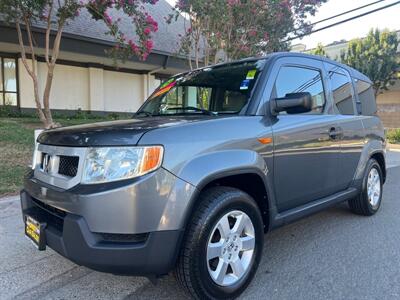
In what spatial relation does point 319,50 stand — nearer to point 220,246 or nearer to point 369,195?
point 369,195

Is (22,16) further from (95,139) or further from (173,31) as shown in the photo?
(173,31)

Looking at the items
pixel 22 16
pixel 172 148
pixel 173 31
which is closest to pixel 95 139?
pixel 172 148

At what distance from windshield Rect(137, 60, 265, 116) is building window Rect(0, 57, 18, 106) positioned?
12.6m

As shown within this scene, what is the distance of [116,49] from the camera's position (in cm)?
927

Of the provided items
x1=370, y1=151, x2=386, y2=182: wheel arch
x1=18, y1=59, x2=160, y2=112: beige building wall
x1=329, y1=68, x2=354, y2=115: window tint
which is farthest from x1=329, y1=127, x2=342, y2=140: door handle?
x1=18, y1=59, x2=160, y2=112: beige building wall

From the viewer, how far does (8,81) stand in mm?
14898

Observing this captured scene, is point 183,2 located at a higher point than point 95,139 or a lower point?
higher

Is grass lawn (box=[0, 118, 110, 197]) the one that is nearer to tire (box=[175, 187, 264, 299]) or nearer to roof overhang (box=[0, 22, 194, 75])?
roof overhang (box=[0, 22, 194, 75])

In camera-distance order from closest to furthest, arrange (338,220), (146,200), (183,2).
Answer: (146,200), (338,220), (183,2)

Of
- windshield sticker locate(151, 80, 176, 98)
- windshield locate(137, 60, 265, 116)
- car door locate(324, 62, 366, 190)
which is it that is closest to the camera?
windshield locate(137, 60, 265, 116)

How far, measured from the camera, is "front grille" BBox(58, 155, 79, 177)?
2.59 meters

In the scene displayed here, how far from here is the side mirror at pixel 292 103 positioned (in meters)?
3.17

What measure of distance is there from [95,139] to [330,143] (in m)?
2.48

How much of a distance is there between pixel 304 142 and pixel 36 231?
2.40 m
